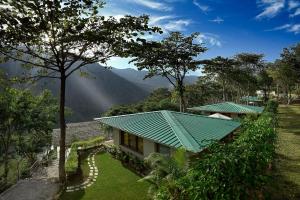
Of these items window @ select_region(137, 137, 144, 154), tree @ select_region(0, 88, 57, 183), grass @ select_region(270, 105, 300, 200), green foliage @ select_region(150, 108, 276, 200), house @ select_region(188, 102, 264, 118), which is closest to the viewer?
Answer: green foliage @ select_region(150, 108, 276, 200)

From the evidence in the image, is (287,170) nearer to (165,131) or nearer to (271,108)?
(165,131)

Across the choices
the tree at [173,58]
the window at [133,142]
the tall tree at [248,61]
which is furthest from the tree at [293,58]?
the window at [133,142]

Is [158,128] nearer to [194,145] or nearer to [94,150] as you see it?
[194,145]

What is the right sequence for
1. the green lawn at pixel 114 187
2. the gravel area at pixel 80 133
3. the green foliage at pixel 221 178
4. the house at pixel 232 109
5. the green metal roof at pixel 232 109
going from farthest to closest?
the gravel area at pixel 80 133
the house at pixel 232 109
the green metal roof at pixel 232 109
the green lawn at pixel 114 187
the green foliage at pixel 221 178

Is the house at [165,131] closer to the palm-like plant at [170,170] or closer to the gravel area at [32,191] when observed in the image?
the palm-like plant at [170,170]

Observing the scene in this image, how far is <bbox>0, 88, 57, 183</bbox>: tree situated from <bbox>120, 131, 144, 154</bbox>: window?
926 cm

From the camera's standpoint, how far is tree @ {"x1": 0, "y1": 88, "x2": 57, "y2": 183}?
84.8ft

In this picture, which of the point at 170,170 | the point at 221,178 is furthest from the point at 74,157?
the point at 221,178

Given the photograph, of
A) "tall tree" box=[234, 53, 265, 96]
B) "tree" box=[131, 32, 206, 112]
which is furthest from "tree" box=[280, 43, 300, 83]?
"tree" box=[131, 32, 206, 112]

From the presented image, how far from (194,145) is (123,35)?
360 inches

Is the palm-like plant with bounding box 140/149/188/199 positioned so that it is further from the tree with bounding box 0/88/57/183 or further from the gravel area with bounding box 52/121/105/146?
the gravel area with bounding box 52/121/105/146

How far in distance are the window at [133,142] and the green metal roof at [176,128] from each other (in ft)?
A: 5.06

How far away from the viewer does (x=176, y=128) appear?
66.3 ft

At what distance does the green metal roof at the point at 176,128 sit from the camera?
18.1 m
